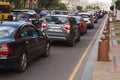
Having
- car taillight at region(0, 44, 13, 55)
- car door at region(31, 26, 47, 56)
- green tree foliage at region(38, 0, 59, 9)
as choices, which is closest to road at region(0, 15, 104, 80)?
car door at region(31, 26, 47, 56)

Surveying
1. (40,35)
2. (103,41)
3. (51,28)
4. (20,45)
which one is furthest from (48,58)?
(51,28)

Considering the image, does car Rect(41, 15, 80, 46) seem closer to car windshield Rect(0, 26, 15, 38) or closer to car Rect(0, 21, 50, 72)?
car Rect(0, 21, 50, 72)

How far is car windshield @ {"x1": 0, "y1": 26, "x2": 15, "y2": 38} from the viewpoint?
11.1 m

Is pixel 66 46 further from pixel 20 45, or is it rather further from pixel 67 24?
pixel 20 45

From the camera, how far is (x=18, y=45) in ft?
35.5

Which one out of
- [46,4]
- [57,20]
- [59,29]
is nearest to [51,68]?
[59,29]

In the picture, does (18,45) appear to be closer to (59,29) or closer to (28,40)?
(28,40)

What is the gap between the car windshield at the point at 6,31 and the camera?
436 inches

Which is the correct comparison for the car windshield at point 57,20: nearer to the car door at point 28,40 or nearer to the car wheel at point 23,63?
the car door at point 28,40

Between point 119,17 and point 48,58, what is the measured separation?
132 feet

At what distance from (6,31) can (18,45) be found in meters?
0.78

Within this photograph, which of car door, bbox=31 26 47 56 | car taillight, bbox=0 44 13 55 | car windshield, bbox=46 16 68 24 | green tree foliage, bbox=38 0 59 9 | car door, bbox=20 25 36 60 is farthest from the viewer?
green tree foliage, bbox=38 0 59 9

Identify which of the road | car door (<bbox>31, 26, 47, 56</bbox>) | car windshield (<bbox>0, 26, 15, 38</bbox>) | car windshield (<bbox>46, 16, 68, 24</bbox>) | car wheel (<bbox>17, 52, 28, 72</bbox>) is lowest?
the road

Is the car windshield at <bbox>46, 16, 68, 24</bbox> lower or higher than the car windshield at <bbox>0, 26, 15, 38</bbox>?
lower
